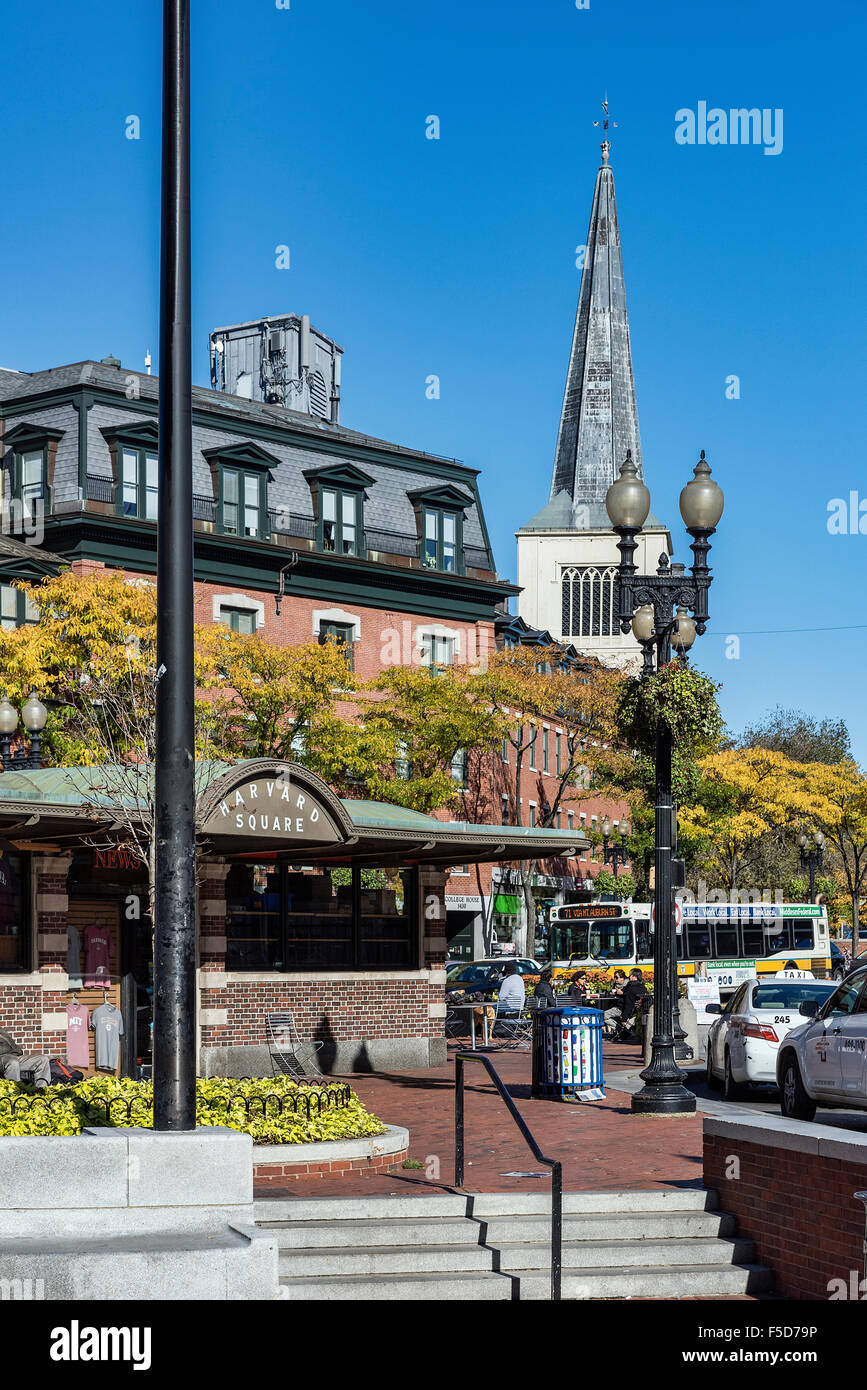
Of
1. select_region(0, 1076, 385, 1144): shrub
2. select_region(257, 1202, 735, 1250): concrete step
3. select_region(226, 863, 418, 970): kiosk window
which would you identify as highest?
select_region(226, 863, 418, 970): kiosk window

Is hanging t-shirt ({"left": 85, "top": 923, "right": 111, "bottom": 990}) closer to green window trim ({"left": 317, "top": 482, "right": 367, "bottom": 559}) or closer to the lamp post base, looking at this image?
the lamp post base

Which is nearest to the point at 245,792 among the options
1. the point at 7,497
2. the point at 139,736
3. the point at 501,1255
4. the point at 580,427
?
the point at 139,736

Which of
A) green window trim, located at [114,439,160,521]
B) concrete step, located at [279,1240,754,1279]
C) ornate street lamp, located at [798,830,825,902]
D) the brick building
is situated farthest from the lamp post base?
ornate street lamp, located at [798,830,825,902]

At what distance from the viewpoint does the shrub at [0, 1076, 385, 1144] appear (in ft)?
35.8

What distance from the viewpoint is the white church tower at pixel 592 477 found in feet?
364

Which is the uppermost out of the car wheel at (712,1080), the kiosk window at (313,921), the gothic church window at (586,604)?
the gothic church window at (586,604)

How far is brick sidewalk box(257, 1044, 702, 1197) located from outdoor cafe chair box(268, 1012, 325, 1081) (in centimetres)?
84

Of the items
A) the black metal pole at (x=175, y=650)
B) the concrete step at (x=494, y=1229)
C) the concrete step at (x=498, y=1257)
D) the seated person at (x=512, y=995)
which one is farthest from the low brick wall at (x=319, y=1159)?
the seated person at (x=512, y=995)

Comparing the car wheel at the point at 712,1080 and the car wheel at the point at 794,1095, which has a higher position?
the car wheel at the point at 794,1095

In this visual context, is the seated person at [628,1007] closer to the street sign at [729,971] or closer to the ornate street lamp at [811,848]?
the street sign at [729,971]

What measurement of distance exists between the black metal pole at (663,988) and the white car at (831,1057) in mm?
2679

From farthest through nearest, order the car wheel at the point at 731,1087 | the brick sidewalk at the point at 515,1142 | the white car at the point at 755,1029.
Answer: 1. the car wheel at the point at 731,1087
2. the white car at the point at 755,1029
3. the brick sidewalk at the point at 515,1142

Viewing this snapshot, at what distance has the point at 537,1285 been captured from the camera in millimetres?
10219

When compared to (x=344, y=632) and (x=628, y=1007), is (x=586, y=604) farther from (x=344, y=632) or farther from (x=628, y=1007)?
(x=628, y=1007)
